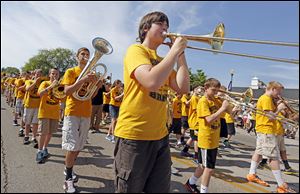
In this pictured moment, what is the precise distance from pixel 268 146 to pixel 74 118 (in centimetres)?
310

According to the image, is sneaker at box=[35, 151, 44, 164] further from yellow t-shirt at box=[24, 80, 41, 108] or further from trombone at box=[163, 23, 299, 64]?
trombone at box=[163, 23, 299, 64]

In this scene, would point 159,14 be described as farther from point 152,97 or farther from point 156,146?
point 156,146

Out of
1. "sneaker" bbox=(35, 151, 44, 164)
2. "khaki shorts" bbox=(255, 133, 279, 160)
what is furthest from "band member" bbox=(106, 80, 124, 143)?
"khaki shorts" bbox=(255, 133, 279, 160)

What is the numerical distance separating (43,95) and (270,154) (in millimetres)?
4131

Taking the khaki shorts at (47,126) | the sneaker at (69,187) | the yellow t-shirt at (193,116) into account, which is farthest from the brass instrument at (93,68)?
the yellow t-shirt at (193,116)

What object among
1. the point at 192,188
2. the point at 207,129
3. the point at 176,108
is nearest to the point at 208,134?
the point at 207,129

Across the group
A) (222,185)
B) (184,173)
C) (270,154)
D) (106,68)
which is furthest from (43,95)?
(270,154)

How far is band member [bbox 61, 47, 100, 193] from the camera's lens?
3.34 m

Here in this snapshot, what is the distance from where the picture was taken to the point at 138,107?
185 centimetres

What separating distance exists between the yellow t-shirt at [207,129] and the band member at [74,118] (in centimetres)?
154

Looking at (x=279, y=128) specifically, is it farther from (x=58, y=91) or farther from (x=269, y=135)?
(x=58, y=91)

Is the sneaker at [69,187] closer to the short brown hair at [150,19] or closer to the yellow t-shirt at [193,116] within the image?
the short brown hair at [150,19]

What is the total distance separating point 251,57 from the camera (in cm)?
165

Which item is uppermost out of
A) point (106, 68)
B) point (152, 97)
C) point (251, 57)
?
point (106, 68)
